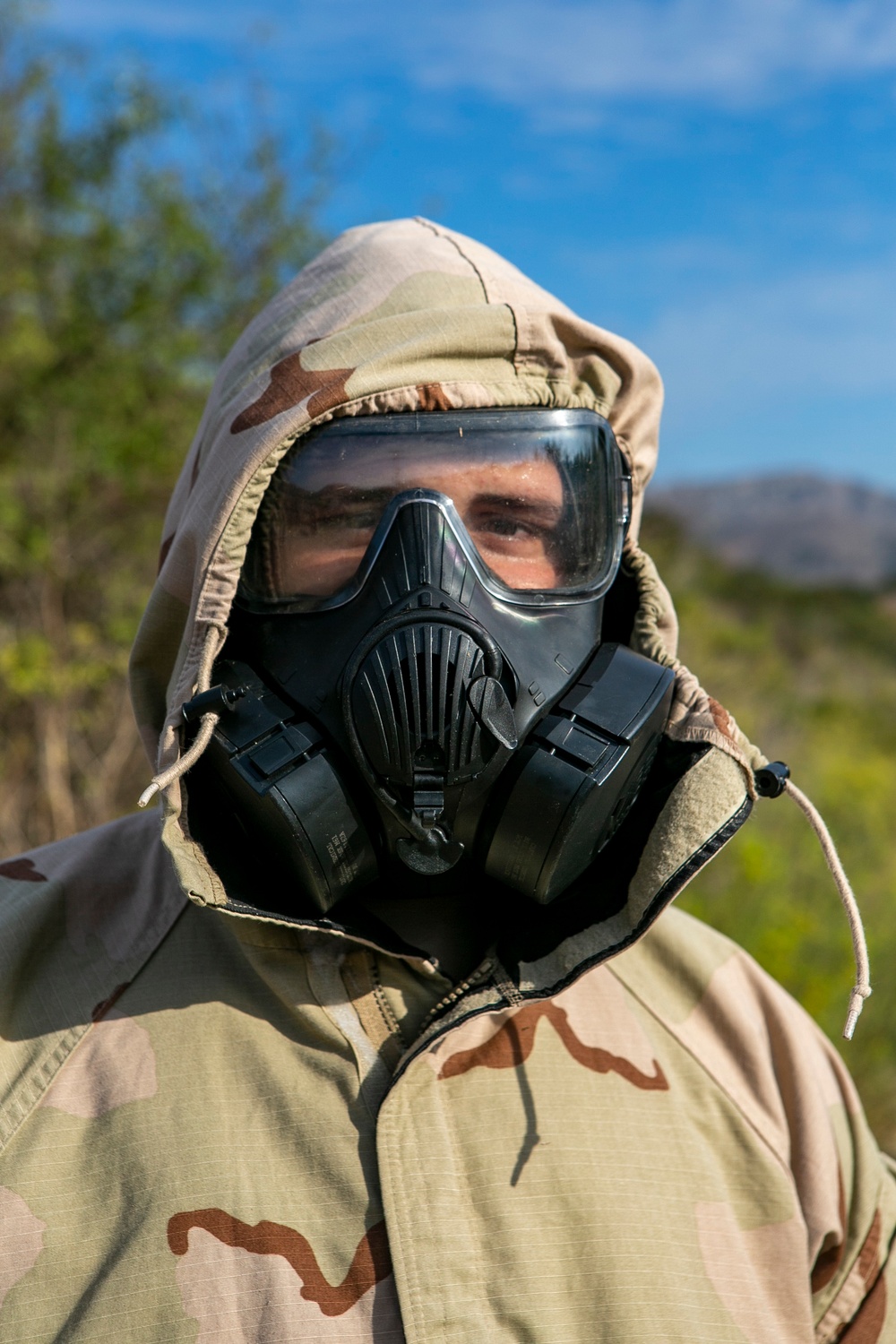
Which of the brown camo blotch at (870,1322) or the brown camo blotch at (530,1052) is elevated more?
the brown camo blotch at (530,1052)

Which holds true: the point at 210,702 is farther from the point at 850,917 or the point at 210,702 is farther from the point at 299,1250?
the point at 850,917

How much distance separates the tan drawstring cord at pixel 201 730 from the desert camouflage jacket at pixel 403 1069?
0.01m

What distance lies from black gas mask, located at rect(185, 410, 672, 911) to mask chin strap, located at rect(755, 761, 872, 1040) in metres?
0.20

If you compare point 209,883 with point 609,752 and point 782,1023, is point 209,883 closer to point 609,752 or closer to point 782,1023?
point 609,752

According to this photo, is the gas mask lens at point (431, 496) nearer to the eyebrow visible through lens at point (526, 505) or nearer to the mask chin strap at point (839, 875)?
the eyebrow visible through lens at point (526, 505)

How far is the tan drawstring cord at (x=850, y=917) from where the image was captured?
157 cm

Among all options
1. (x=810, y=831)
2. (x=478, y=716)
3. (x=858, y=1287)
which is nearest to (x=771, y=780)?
(x=478, y=716)

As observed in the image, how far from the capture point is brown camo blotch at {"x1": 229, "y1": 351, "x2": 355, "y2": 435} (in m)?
1.70

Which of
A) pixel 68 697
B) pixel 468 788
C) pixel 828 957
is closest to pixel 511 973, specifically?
pixel 468 788

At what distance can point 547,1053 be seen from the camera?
1.69m

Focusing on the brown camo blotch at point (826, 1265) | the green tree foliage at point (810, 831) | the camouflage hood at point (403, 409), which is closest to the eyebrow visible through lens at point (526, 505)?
the camouflage hood at point (403, 409)

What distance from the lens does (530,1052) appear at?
66.1 inches

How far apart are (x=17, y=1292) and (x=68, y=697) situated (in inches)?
170

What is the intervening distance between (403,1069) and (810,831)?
5.12 m
